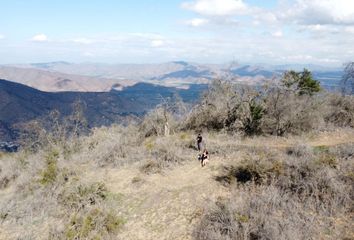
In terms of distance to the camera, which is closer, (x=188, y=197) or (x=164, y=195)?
(x=188, y=197)

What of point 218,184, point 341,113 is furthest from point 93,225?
point 341,113

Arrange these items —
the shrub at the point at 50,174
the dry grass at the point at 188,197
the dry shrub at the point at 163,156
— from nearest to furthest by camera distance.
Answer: the dry grass at the point at 188,197 → the shrub at the point at 50,174 → the dry shrub at the point at 163,156

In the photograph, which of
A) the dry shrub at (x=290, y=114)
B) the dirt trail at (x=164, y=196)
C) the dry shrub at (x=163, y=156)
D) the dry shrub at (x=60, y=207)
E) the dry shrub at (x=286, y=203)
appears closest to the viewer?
the dry shrub at (x=286, y=203)

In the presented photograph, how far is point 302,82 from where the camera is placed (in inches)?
1113

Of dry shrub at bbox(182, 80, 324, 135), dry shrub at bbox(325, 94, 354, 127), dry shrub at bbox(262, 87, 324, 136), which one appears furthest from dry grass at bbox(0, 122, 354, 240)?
dry shrub at bbox(325, 94, 354, 127)

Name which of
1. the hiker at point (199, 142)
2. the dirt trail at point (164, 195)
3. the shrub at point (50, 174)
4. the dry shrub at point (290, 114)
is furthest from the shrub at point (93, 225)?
the dry shrub at point (290, 114)

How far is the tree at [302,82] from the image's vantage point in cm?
2578

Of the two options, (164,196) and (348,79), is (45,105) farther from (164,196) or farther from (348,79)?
(164,196)

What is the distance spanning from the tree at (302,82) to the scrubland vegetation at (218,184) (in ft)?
5.52

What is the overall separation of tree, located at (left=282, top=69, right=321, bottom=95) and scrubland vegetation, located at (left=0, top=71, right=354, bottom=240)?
1.68m

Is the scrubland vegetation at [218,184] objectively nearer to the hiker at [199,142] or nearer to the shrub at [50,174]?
the shrub at [50,174]

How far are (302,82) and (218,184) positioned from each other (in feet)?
58.1

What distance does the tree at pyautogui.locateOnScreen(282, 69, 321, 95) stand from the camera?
25780mm

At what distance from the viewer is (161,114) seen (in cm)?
2689
